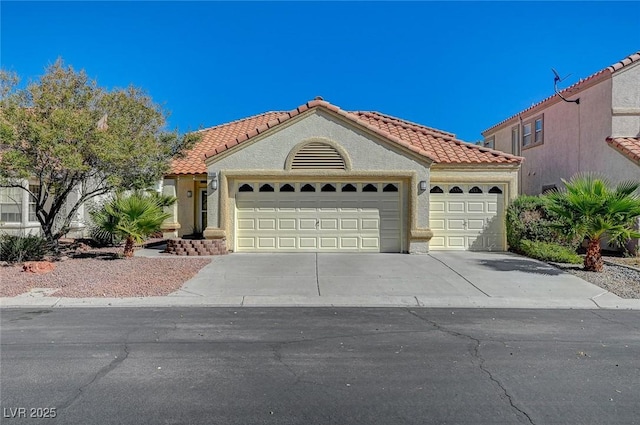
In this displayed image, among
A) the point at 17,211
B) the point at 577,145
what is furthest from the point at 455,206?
the point at 17,211

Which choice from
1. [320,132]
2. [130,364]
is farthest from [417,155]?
[130,364]

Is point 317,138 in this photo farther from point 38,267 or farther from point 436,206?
point 38,267

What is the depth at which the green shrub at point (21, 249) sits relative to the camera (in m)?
12.7

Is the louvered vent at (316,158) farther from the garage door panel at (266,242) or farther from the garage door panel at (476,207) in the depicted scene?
the garage door panel at (476,207)

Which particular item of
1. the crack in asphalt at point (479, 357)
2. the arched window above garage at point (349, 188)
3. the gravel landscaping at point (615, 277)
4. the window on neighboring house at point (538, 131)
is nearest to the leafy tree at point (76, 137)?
the arched window above garage at point (349, 188)

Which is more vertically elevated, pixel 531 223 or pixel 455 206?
pixel 455 206

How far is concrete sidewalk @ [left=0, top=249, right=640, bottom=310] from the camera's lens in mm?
8805

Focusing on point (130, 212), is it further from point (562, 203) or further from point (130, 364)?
point (562, 203)

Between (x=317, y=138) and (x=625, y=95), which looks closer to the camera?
(x=317, y=138)

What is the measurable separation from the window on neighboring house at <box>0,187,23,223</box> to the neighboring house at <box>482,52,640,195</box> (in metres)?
21.2

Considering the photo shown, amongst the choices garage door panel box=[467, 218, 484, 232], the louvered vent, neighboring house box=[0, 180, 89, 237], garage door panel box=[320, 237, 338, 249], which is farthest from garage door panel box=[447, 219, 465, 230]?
neighboring house box=[0, 180, 89, 237]

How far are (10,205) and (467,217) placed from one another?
54.7 feet

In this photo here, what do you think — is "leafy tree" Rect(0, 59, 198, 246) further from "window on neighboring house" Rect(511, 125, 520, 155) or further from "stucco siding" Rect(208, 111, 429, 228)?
"window on neighboring house" Rect(511, 125, 520, 155)

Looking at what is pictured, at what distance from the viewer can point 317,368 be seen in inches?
210
